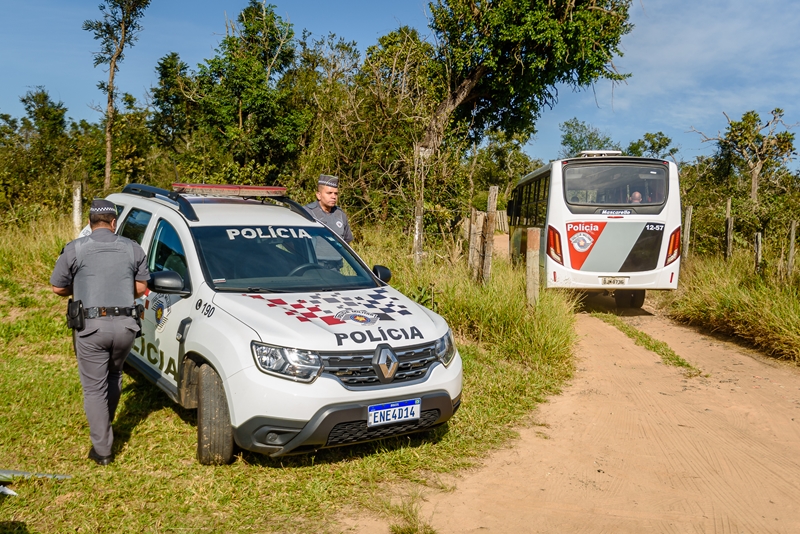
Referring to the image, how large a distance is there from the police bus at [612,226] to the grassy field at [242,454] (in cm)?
269

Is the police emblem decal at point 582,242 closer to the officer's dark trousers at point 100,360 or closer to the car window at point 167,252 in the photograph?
the car window at point 167,252

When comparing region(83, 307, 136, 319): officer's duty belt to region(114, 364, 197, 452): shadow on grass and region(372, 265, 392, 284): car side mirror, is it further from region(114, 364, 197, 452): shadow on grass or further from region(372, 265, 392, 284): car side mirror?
region(372, 265, 392, 284): car side mirror

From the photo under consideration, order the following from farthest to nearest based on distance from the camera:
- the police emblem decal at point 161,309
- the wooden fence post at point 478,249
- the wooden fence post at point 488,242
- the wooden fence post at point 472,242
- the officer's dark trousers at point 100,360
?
the wooden fence post at point 472,242, the wooden fence post at point 478,249, the wooden fence post at point 488,242, the police emblem decal at point 161,309, the officer's dark trousers at point 100,360

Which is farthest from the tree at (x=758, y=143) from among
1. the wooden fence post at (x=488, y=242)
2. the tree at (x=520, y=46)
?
the wooden fence post at (x=488, y=242)

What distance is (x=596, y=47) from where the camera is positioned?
20281 mm

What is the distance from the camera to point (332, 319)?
4496 mm

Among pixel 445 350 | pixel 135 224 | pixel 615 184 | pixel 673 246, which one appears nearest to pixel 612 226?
pixel 615 184

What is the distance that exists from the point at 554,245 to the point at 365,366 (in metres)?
7.48

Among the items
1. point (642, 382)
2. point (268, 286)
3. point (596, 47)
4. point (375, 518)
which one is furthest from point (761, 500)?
point (596, 47)

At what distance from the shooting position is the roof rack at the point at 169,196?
5.45 metres

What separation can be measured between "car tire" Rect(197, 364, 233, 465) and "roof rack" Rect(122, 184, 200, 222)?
150cm

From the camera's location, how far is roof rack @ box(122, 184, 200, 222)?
215 inches

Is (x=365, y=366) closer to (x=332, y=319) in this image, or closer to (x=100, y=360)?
(x=332, y=319)

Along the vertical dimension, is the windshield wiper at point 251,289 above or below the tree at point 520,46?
below
